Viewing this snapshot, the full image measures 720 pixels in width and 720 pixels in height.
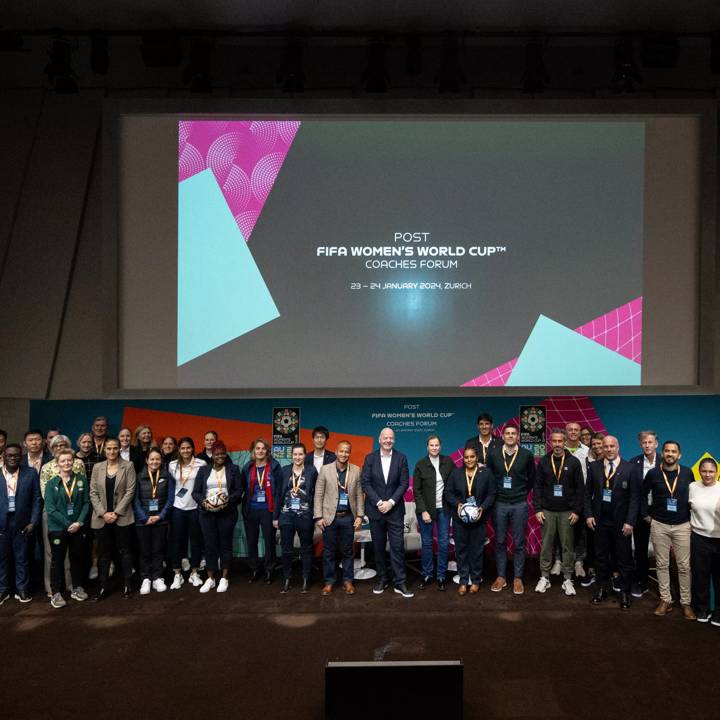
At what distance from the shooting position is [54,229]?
6590mm

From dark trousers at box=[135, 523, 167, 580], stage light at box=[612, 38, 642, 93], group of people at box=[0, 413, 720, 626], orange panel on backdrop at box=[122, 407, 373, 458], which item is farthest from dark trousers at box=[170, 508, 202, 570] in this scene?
stage light at box=[612, 38, 642, 93]

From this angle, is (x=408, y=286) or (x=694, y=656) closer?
(x=694, y=656)

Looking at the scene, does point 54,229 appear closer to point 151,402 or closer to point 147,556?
point 151,402

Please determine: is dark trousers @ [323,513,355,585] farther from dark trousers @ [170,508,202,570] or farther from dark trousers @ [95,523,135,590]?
dark trousers @ [95,523,135,590]

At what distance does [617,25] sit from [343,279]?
3491 mm

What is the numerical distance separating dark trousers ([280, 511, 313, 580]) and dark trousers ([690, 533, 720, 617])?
3198 millimetres

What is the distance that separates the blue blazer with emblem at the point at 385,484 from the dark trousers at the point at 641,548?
201 cm

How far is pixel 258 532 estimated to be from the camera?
5777 mm

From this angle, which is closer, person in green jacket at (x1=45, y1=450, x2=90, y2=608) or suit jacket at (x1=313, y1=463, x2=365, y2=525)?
person in green jacket at (x1=45, y1=450, x2=90, y2=608)

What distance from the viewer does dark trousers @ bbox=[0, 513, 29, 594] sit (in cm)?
529

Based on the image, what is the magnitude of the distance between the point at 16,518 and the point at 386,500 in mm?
3209

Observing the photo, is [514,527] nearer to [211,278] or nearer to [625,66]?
[211,278]

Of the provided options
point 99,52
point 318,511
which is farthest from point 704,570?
point 99,52

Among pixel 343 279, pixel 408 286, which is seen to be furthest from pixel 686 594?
pixel 343 279
